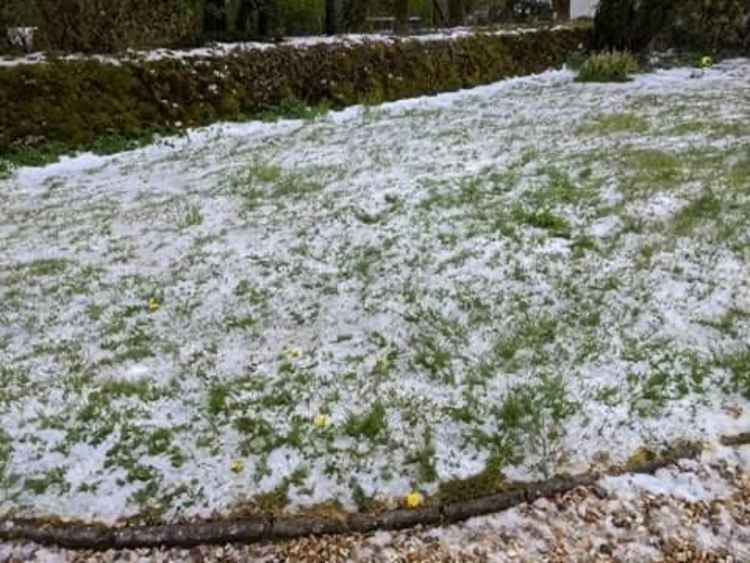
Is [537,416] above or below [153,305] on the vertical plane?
below

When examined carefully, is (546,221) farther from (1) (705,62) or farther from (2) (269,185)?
(1) (705,62)

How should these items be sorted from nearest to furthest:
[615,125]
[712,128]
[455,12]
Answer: [712,128], [615,125], [455,12]

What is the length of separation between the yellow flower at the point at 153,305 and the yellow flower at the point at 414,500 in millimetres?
2062

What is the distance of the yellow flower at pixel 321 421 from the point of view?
3094mm

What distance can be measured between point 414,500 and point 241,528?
67cm

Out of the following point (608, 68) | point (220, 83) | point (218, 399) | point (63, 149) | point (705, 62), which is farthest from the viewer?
point (705, 62)

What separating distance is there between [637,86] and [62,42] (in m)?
7.41

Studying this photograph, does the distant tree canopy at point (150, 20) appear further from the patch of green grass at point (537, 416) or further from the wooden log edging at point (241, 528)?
the patch of green grass at point (537, 416)

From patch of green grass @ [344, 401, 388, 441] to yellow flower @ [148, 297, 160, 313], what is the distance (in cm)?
156

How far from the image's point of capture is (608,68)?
32.4 ft

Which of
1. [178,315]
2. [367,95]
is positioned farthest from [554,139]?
[178,315]

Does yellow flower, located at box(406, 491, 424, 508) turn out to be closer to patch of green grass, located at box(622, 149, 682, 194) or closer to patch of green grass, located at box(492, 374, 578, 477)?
patch of green grass, located at box(492, 374, 578, 477)

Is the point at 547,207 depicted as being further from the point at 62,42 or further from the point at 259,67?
the point at 62,42

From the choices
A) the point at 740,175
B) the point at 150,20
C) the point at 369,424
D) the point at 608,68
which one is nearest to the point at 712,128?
the point at 740,175
